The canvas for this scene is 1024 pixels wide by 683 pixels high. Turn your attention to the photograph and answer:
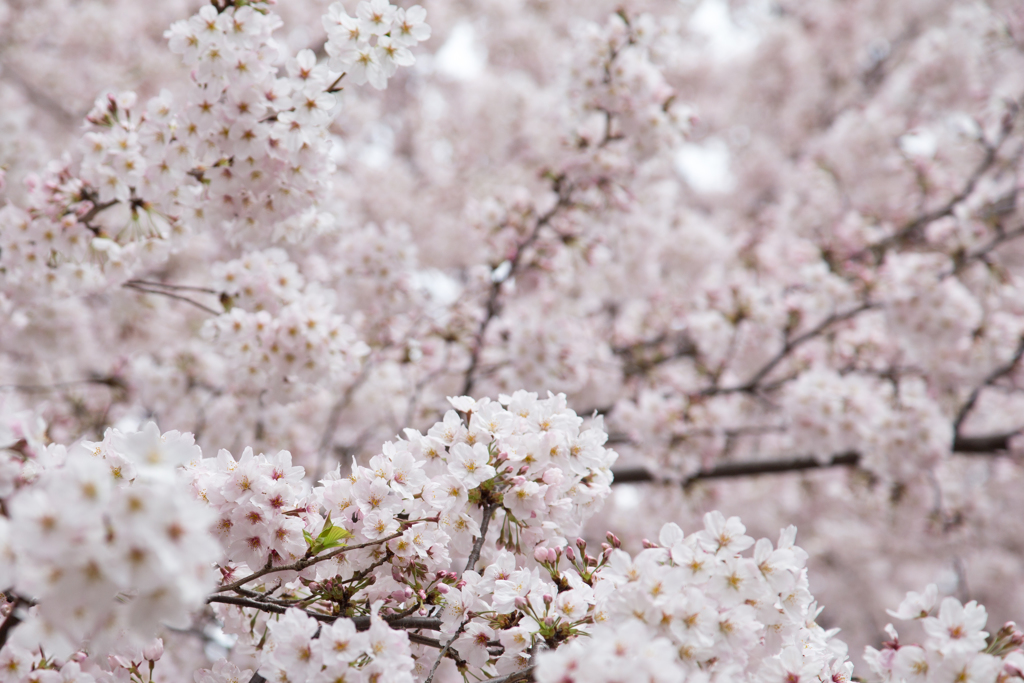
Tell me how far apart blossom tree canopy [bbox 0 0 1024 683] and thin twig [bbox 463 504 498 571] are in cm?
1

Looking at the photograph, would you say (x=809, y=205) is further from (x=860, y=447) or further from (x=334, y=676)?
(x=334, y=676)

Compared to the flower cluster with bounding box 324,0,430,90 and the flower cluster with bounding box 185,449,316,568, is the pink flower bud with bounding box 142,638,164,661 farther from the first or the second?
the flower cluster with bounding box 324,0,430,90

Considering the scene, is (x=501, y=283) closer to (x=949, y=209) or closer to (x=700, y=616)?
(x=700, y=616)

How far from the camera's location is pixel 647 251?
6.88 metres

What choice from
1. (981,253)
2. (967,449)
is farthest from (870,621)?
(981,253)

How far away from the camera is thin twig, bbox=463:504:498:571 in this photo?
2.01 m

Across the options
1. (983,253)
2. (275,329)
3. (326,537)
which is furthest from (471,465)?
(983,253)

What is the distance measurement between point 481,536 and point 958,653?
1.34 metres

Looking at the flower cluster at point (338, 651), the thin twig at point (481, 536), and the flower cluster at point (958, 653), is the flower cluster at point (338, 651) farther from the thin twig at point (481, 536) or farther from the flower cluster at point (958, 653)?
the flower cluster at point (958, 653)

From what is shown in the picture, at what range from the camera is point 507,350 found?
4.90m

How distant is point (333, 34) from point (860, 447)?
4.45m

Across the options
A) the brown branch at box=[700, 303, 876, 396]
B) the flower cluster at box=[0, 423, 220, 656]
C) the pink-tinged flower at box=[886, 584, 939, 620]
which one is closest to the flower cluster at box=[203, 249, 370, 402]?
the flower cluster at box=[0, 423, 220, 656]

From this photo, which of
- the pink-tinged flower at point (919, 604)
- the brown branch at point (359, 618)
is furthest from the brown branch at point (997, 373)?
the brown branch at point (359, 618)

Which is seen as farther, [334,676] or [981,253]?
[981,253]
